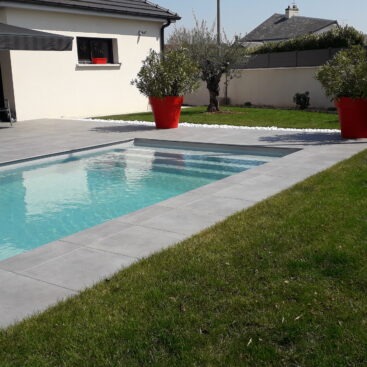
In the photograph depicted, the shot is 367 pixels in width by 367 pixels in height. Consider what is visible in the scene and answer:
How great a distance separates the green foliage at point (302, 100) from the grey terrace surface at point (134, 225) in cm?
816

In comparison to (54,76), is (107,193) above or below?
below

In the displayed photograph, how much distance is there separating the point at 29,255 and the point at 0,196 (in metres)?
3.81

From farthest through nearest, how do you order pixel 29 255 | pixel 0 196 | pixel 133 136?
pixel 133 136 < pixel 0 196 < pixel 29 255

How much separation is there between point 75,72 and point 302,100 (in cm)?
898

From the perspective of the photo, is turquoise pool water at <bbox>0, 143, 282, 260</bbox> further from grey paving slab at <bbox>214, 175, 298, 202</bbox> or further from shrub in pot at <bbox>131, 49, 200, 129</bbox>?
shrub in pot at <bbox>131, 49, 200, 129</bbox>

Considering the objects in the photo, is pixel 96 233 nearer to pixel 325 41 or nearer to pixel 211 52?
pixel 211 52

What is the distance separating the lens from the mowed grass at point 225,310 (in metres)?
2.86

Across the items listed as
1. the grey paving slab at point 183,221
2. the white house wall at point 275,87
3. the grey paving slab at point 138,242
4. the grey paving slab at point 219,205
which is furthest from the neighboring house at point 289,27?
the grey paving slab at point 138,242

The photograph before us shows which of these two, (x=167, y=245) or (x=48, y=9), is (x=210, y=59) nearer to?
(x=48, y=9)

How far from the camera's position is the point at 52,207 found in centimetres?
733

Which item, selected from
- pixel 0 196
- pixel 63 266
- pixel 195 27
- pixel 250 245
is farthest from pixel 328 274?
pixel 195 27

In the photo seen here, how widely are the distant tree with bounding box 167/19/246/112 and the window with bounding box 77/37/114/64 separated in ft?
9.63

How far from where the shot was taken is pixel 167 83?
13258 mm

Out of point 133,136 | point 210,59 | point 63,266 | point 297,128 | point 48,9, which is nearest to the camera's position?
point 63,266
